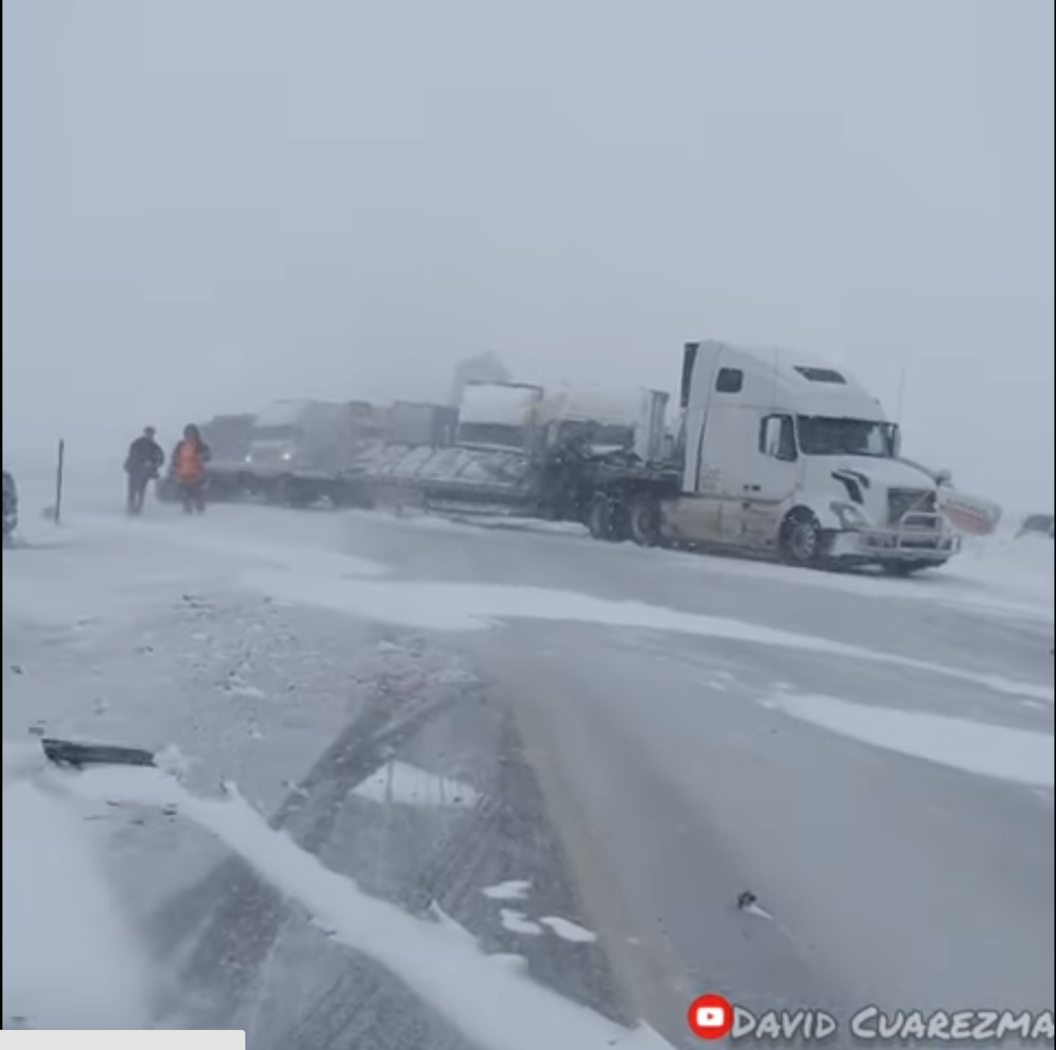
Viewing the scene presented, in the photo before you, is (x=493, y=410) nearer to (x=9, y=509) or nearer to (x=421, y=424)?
(x=421, y=424)

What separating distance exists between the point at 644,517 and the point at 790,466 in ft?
1.54

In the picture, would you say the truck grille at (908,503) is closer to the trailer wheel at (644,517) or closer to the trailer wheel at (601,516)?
the trailer wheel at (644,517)

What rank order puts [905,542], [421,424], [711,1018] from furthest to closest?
[905,542] < [421,424] < [711,1018]

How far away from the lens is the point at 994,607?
477cm

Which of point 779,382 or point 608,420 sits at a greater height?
point 779,382

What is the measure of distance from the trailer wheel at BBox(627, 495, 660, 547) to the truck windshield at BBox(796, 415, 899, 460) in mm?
482

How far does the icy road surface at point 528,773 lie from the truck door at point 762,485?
15 cm

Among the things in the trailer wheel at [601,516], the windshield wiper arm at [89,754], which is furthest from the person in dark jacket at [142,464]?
the trailer wheel at [601,516]

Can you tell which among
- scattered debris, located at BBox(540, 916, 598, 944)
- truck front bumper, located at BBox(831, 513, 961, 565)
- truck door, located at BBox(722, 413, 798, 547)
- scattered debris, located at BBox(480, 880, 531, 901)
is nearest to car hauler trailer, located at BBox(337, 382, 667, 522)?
truck door, located at BBox(722, 413, 798, 547)

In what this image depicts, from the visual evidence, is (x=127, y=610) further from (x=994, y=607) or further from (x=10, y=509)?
(x=994, y=607)

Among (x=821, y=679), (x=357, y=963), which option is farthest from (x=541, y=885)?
(x=821, y=679)

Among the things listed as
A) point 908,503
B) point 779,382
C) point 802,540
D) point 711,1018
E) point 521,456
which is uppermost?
point 779,382

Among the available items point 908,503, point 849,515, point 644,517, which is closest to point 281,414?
point 644,517

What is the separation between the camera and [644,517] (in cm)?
425
